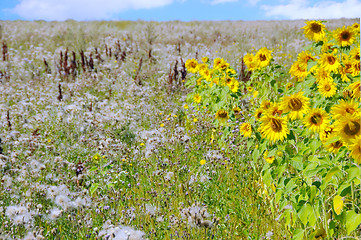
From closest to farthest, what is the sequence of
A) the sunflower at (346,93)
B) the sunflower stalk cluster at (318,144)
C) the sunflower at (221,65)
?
the sunflower stalk cluster at (318,144) < the sunflower at (346,93) < the sunflower at (221,65)

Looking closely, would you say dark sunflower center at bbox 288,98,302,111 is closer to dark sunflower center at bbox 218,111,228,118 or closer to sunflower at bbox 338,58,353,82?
sunflower at bbox 338,58,353,82

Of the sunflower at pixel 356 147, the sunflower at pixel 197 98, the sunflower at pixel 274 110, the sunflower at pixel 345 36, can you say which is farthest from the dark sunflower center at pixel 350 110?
the sunflower at pixel 197 98

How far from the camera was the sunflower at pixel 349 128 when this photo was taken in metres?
1.45

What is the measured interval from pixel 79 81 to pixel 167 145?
176 inches

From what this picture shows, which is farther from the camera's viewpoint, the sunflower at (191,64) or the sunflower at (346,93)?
the sunflower at (191,64)

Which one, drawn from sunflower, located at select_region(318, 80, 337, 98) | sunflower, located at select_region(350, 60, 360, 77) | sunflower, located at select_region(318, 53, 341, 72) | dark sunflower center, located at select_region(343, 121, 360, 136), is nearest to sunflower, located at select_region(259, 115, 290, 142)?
dark sunflower center, located at select_region(343, 121, 360, 136)

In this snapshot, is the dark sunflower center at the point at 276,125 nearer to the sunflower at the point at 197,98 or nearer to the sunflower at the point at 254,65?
the sunflower at the point at 254,65

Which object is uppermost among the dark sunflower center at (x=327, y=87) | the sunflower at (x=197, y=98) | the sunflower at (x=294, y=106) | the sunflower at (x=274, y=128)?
the dark sunflower center at (x=327, y=87)

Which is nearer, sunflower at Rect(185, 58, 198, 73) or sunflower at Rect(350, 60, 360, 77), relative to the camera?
sunflower at Rect(350, 60, 360, 77)

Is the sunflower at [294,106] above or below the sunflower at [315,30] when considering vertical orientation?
below

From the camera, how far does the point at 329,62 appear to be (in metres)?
2.39

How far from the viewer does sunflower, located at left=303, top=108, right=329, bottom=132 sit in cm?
191

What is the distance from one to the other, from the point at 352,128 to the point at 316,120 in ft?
1.57

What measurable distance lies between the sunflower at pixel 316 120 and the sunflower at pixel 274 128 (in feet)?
0.45
